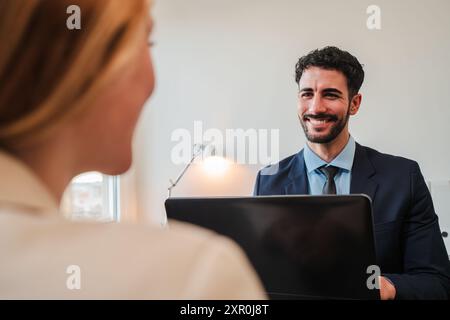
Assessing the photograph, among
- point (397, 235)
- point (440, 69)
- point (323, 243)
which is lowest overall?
point (397, 235)

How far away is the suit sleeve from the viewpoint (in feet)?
3.97

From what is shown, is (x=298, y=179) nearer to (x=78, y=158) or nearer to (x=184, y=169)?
(x=78, y=158)

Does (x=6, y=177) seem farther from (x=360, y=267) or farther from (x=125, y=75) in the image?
(x=360, y=267)

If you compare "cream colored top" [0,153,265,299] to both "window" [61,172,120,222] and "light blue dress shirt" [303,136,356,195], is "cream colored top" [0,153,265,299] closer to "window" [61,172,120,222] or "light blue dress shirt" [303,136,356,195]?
"light blue dress shirt" [303,136,356,195]

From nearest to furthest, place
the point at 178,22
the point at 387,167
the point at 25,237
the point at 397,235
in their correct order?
the point at 25,237, the point at 397,235, the point at 387,167, the point at 178,22

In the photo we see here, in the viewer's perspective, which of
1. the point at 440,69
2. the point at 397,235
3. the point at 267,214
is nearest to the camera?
the point at 267,214

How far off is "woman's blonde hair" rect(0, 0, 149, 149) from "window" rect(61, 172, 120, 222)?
3.59 metres

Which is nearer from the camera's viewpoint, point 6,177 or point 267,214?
point 6,177

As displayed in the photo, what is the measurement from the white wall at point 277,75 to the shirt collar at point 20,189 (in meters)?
3.13

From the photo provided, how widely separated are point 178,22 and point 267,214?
10.6 feet

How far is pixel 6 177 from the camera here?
30 centimetres

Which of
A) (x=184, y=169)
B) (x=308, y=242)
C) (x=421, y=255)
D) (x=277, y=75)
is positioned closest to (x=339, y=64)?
(x=421, y=255)

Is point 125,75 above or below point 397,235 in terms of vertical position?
above
